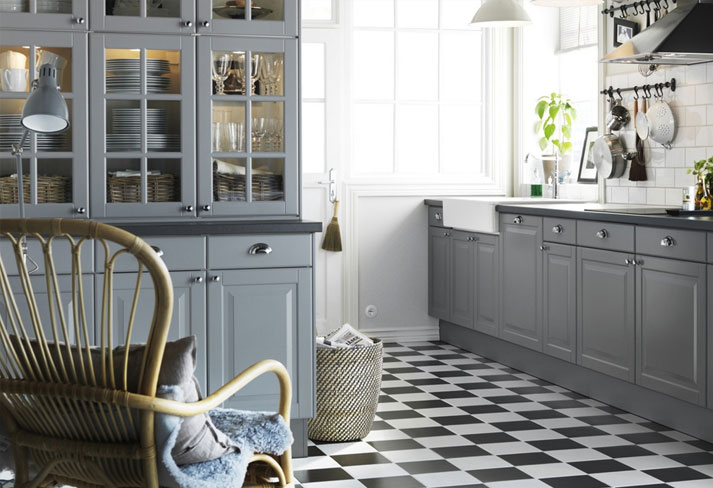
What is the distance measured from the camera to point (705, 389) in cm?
416

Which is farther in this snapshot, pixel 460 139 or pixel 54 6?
pixel 460 139

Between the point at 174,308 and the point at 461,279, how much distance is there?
2901mm

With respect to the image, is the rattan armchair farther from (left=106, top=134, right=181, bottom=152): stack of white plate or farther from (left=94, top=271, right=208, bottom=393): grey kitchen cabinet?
(left=106, top=134, right=181, bottom=152): stack of white plate

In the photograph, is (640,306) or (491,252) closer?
(640,306)

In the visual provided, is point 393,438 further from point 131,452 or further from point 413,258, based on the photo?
point 413,258

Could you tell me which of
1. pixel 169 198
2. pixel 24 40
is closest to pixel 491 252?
pixel 169 198

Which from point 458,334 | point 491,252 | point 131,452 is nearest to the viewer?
point 131,452

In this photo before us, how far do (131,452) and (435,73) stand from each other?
5015mm

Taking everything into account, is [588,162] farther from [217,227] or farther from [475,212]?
[217,227]

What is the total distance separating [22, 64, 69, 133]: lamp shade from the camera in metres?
3.01

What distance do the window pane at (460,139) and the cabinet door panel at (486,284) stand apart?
976 mm

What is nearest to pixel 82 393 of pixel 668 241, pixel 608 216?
pixel 668 241

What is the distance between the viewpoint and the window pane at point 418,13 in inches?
270

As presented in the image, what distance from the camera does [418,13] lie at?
6.89m
